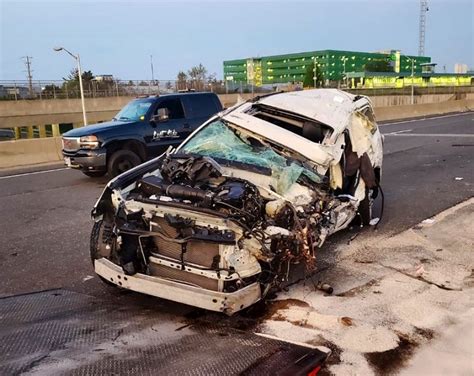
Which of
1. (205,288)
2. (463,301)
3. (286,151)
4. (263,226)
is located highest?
(286,151)

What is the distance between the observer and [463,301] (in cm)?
465

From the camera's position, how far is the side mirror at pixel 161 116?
11.5 m

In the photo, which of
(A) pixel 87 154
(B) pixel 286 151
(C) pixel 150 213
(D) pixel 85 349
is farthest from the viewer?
(A) pixel 87 154

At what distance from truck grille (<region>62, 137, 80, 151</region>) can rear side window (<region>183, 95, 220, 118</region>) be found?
2.69m

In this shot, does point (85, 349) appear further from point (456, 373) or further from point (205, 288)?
point (456, 373)

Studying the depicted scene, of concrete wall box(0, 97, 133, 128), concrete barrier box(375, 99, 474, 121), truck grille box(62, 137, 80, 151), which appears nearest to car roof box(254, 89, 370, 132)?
truck grille box(62, 137, 80, 151)

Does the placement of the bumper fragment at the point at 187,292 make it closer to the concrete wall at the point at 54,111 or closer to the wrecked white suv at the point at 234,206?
the wrecked white suv at the point at 234,206

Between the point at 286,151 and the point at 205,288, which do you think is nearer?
the point at 205,288

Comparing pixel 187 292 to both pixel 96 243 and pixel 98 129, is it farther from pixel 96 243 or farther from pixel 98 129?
pixel 98 129

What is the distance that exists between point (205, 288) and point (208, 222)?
1.82 ft

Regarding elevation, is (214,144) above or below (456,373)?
above

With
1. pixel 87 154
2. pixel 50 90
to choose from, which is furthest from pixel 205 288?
pixel 50 90

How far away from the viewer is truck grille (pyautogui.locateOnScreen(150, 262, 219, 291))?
4117 mm

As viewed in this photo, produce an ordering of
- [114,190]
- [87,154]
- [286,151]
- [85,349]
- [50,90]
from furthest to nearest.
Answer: [50,90]
[87,154]
[286,151]
[114,190]
[85,349]
